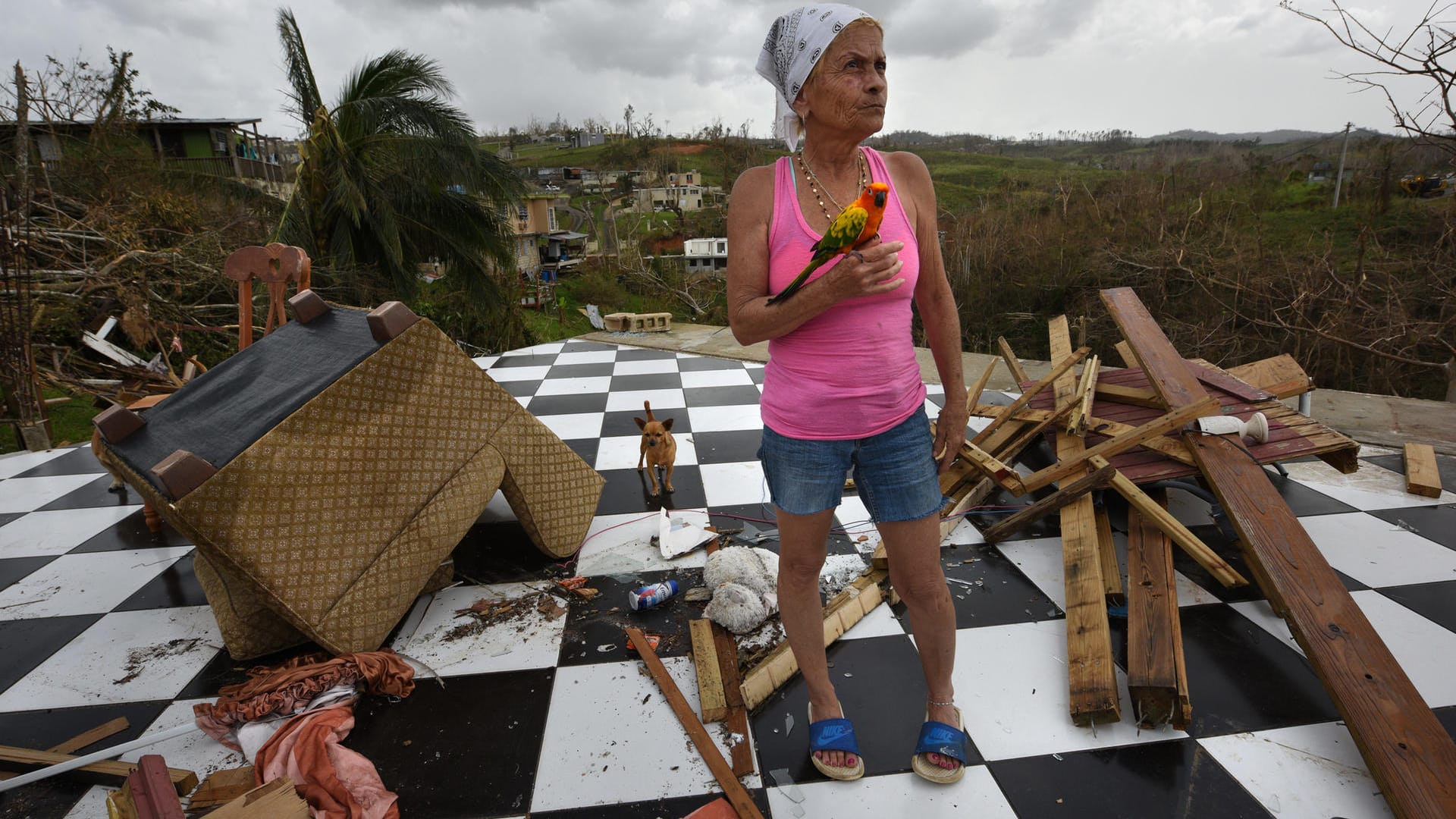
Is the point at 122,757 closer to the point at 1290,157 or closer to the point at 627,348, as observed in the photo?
the point at 627,348

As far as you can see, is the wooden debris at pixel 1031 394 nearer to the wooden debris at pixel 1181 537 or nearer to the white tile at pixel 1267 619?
the wooden debris at pixel 1181 537

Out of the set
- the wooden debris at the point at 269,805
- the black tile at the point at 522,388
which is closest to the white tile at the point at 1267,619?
the wooden debris at the point at 269,805

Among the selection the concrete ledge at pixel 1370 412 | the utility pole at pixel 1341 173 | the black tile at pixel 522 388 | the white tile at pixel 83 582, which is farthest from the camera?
the utility pole at pixel 1341 173

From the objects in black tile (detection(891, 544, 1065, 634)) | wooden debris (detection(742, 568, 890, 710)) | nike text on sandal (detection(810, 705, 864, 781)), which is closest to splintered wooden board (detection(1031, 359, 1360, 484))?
black tile (detection(891, 544, 1065, 634))

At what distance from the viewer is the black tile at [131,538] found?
8.11ft

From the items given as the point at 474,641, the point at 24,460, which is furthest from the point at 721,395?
the point at 24,460

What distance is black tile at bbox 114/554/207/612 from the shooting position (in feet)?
6.85

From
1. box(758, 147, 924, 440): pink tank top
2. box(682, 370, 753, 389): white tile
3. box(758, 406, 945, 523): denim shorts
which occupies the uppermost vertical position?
box(758, 147, 924, 440): pink tank top

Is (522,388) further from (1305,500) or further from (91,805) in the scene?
(1305,500)

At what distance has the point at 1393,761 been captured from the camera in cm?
125

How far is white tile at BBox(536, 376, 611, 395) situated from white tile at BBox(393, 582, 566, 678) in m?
2.37

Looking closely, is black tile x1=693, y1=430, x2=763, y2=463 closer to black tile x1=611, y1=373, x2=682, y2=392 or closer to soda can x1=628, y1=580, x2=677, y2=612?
black tile x1=611, y1=373, x2=682, y2=392

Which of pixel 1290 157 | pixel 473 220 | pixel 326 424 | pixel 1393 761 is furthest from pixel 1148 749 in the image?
pixel 1290 157

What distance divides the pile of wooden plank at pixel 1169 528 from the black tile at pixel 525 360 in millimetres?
3535
